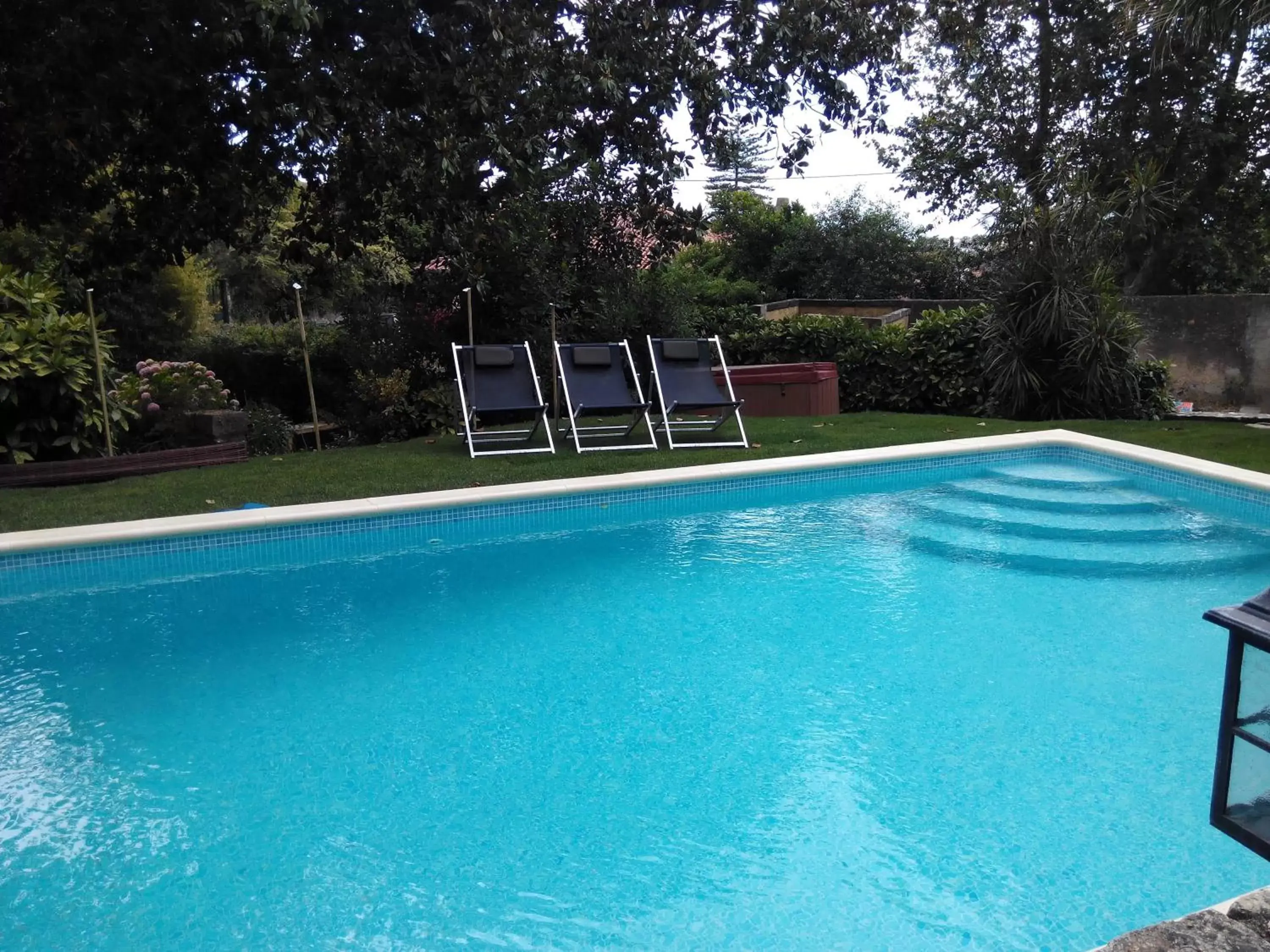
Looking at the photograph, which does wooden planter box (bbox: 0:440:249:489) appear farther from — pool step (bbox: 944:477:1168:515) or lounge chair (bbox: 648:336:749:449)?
pool step (bbox: 944:477:1168:515)

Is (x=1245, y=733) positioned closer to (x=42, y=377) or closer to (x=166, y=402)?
(x=42, y=377)

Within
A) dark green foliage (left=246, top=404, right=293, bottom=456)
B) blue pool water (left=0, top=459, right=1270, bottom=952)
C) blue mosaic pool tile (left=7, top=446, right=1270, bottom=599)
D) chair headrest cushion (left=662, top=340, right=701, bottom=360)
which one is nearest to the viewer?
blue pool water (left=0, top=459, right=1270, bottom=952)

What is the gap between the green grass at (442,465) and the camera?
6.17 m

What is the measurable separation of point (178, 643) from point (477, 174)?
2650mm

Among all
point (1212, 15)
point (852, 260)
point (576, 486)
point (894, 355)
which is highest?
point (1212, 15)

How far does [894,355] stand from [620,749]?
343 inches

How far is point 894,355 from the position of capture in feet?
36.5

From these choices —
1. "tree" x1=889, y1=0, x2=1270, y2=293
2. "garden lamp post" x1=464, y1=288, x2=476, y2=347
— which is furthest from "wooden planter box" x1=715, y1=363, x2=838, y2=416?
"tree" x1=889, y1=0, x2=1270, y2=293

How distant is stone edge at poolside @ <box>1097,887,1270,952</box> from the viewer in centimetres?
137

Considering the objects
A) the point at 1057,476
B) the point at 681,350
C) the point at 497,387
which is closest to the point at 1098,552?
the point at 1057,476

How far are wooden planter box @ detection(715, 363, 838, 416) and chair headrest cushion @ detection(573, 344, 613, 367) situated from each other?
2.26m

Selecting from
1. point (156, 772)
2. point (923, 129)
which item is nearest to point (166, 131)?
point (156, 772)

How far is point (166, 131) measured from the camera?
5281mm

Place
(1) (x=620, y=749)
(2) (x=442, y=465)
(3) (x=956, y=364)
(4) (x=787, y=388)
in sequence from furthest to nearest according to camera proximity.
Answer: (3) (x=956, y=364), (4) (x=787, y=388), (2) (x=442, y=465), (1) (x=620, y=749)
